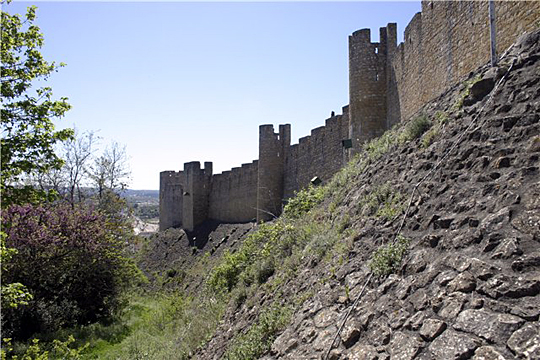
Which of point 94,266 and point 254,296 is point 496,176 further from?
point 94,266

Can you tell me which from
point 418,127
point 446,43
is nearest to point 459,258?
point 418,127

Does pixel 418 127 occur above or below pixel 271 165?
below

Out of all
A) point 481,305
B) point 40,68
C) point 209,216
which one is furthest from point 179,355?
point 209,216

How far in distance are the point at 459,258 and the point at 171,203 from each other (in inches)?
1367

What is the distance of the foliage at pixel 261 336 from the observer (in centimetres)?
527

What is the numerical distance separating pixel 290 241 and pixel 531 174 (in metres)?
5.08

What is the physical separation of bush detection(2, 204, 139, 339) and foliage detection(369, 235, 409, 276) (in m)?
10.4

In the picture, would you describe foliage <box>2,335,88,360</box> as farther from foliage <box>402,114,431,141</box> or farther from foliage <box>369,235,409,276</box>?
foliage <box>402,114,431,141</box>

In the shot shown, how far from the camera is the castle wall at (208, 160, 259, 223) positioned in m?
26.9

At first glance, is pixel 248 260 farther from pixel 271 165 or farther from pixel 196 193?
pixel 196 193

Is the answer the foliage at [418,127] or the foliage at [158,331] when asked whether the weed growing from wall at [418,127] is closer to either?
the foliage at [418,127]

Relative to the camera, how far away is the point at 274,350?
16.3ft

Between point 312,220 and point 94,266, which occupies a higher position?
point 312,220

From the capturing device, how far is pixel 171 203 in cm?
3694
